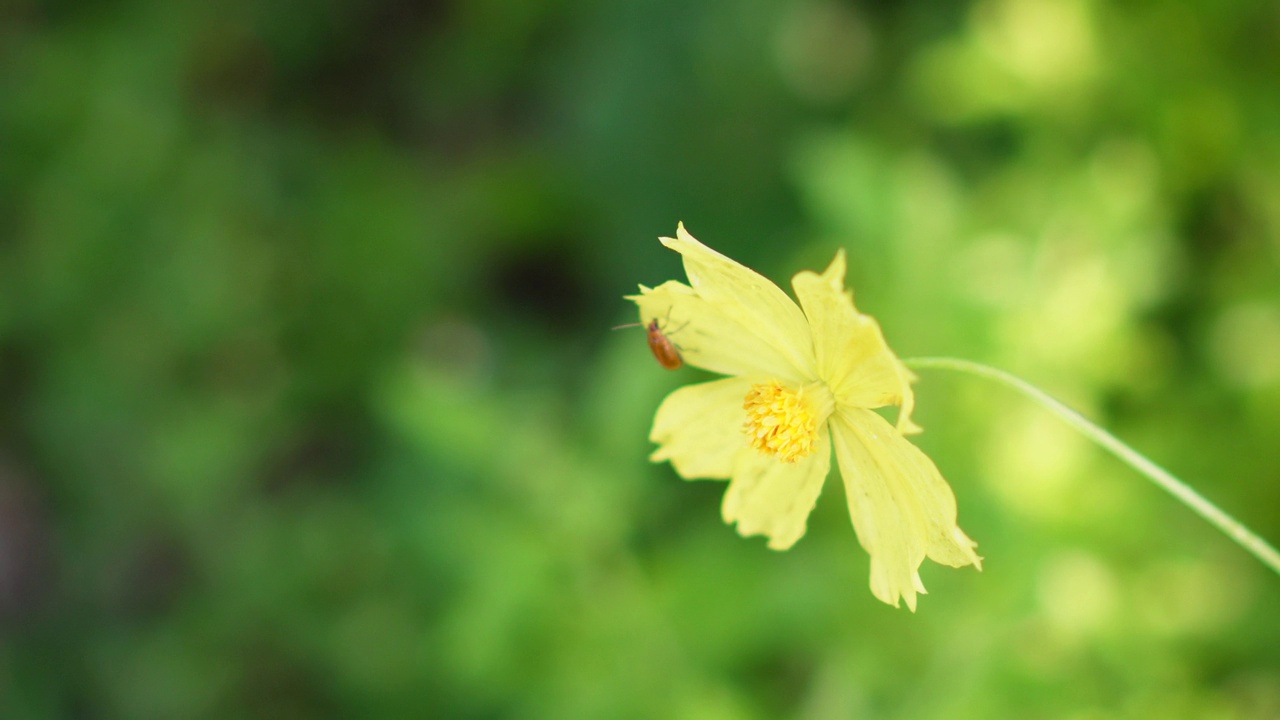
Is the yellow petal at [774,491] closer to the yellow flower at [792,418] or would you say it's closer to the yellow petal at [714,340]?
the yellow flower at [792,418]

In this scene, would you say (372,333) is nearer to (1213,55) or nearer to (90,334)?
(90,334)

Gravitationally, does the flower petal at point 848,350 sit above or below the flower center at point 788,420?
above

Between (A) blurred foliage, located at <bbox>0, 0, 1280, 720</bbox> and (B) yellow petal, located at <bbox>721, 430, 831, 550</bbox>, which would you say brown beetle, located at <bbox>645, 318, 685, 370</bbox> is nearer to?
(B) yellow petal, located at <bbox>721, 430, 831, 550</bbox>

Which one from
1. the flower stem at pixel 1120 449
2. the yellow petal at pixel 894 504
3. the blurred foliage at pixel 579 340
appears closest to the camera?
the flower stem at pixel 1120 449

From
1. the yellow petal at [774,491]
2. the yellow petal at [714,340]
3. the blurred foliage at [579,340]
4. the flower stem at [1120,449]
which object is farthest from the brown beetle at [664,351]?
the blurred foliage at [579,340]

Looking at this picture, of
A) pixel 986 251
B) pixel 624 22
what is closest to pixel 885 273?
pixel 986 251

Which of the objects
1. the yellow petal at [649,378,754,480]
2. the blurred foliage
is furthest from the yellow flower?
the blurred foliage

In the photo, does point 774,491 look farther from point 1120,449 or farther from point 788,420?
point 1120,449

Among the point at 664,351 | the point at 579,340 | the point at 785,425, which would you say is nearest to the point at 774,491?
the point at 785,425
